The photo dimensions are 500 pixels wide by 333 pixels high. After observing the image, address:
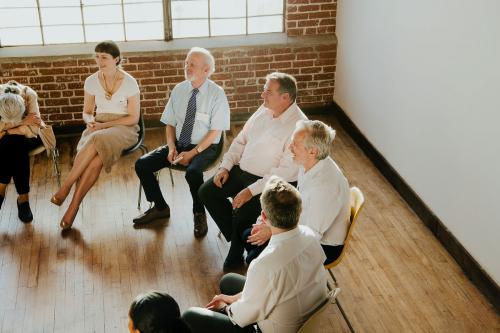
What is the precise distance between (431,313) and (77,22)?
476 cm

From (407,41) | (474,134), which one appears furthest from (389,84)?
(474,134)

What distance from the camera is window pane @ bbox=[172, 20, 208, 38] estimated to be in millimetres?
6727

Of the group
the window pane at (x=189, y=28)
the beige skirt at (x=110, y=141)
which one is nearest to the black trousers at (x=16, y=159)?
the beige skirt at (x=110, y=141)

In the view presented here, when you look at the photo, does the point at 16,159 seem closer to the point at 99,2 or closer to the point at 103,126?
the point at 103,126

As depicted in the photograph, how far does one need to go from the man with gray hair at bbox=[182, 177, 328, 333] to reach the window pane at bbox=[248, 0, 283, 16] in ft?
14.1

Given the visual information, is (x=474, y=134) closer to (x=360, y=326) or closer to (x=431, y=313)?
(x=431, y=313)

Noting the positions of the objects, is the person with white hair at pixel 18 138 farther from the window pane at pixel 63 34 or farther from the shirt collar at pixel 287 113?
the shirt collar at pixel 287 113

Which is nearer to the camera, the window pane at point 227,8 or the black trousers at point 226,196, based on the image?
the black trousers at point 226,196

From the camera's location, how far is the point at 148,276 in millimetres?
4383

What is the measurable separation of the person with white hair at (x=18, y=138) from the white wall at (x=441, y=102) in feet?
10.4

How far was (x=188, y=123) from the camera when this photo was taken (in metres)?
4.89

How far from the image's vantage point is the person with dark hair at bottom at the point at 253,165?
421 cm

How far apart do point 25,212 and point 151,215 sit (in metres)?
1.06

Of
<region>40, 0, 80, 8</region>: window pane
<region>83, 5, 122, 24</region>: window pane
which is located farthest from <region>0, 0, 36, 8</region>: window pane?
<region>83, 5, 122, 24</region>: window pane
